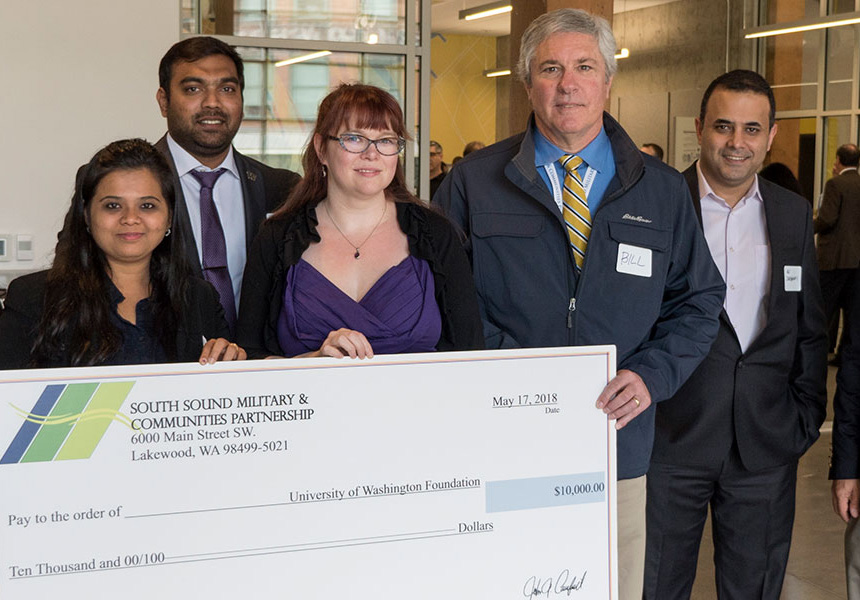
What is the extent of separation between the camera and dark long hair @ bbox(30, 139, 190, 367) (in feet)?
7.04

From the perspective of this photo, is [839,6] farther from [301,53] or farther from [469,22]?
[301,53]

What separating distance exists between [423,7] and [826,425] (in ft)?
14.4

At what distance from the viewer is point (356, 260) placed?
2.36 meters

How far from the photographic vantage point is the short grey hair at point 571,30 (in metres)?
2.55

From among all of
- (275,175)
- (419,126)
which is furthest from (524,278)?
(419,126)

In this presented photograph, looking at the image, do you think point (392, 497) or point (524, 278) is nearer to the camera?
point (392, 497)

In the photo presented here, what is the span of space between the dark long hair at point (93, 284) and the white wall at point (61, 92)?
7.84 ft

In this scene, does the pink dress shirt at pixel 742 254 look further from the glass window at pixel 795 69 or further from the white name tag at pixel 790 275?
the glass window at pixel 795 69

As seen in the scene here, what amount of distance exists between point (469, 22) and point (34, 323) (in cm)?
1541

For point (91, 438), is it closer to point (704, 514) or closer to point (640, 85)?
point (704, 514)

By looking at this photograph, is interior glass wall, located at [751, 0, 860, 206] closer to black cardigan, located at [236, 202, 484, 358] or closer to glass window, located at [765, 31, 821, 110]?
glass window, located at [765, 31, 821, 110]

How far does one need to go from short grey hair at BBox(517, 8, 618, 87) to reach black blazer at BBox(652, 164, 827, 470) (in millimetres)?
658

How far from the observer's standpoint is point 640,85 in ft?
51.2
